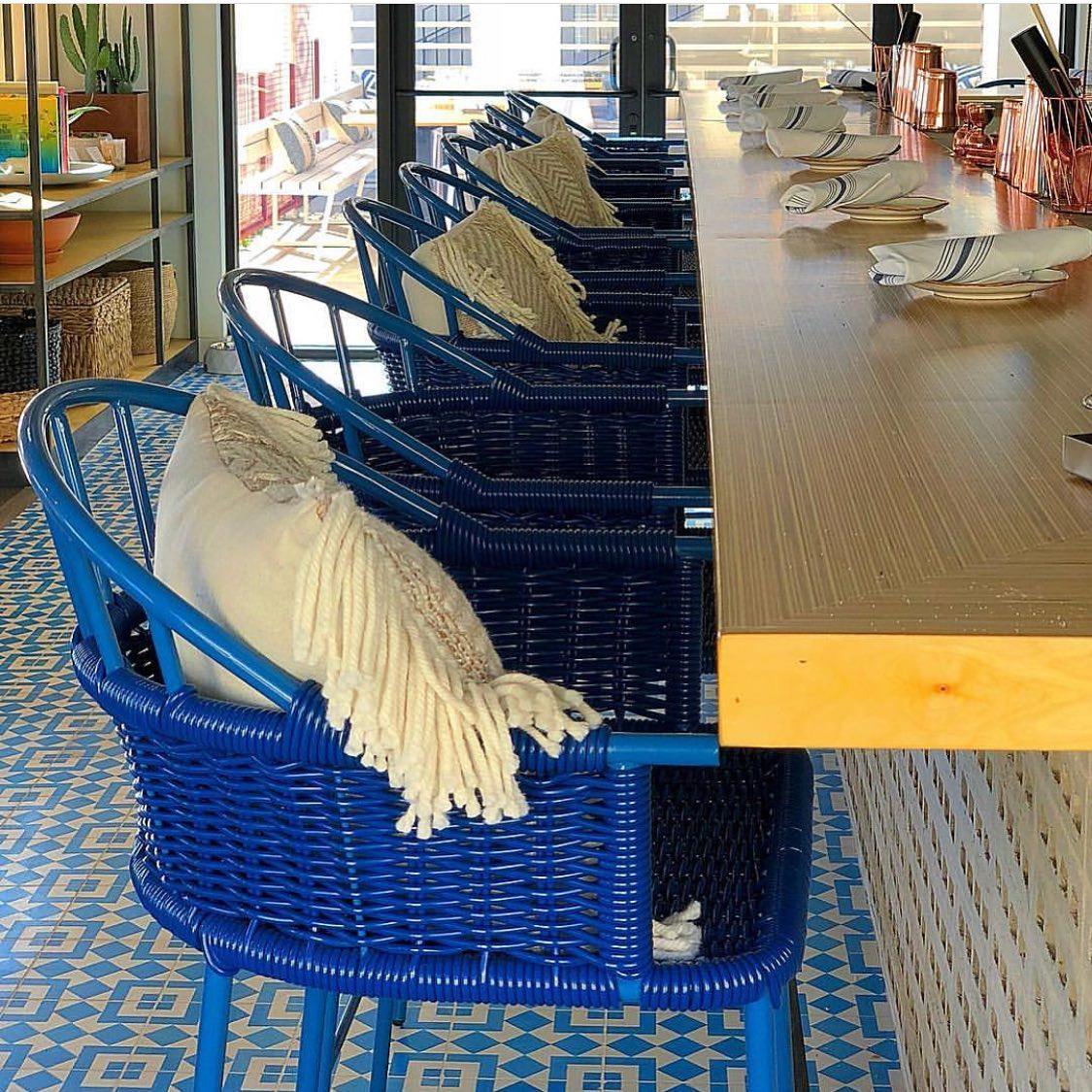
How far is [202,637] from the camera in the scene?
3.67 feet

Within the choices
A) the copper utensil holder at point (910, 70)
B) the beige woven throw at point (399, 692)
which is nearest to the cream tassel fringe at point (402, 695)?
the beige woven throw at point (399, 692)

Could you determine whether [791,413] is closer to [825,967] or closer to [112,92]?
[825,967]

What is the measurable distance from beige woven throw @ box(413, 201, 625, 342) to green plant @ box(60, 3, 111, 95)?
11.4 feet

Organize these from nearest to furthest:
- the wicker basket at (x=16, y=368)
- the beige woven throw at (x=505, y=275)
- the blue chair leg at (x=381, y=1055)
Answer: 1. the blue chair leg at (x=381, y=1055)
2. the beige woven throw at (x=505, y=275)
3. the wicker basket at (x=16, y=368)

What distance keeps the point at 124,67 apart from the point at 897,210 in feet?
13.8

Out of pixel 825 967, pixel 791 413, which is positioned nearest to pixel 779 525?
pixel 791 413

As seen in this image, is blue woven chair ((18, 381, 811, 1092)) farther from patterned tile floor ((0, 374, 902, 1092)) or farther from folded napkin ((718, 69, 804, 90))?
folded napkin ((718, 69, 804, 90))

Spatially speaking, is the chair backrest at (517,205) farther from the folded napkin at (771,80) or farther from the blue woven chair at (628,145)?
the blue woven chair at (628,145)

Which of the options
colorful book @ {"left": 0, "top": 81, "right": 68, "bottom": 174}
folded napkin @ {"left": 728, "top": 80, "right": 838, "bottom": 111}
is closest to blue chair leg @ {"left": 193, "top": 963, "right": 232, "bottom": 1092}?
folded napkin @ {"left": 728, "top": 80, "right": 838, "bottom": 111}

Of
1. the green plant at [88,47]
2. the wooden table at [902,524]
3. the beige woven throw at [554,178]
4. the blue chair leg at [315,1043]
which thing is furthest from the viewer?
the green plant at [88,47]

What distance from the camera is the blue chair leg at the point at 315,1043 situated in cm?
138

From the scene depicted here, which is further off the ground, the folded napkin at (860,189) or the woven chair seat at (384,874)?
the folded napkin at (860,189)

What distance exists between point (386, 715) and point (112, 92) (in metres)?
5.13

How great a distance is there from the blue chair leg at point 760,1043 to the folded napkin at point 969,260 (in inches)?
29.5
